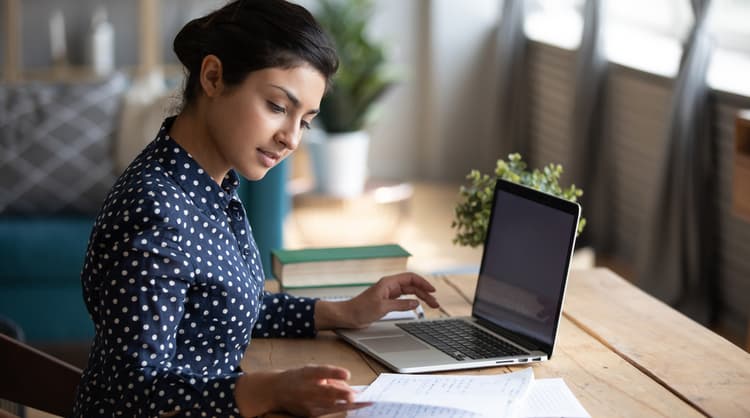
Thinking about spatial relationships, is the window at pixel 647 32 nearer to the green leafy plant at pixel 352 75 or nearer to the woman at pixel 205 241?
the green leafy plant at pixel 352 75

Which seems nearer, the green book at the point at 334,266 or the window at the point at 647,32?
the green book at the point at 334,266

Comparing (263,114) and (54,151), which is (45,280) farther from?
(263,114)

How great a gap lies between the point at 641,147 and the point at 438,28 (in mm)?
2007

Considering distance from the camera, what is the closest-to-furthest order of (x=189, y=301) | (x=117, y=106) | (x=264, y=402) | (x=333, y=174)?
(x=264, y=402)
(x=189, y=301)
(x=117, y=106)
(x=333, y=174)

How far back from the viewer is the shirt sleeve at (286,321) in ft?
5.90

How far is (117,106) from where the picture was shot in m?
3.96

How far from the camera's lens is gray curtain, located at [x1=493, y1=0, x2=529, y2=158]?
19.2 feet

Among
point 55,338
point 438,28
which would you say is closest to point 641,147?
point 438,28

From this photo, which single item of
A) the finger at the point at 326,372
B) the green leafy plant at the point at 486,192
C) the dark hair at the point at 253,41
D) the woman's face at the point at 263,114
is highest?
the dark hair at the point at 253,41

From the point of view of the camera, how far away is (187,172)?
1554mm

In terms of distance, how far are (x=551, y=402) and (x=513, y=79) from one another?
15.1 ft

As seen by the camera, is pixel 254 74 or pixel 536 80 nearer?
pixel 254 74

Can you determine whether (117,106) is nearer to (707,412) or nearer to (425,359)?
(425,359)

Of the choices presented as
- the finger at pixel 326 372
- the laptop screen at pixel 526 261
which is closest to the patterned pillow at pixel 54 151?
the laptop screen at pixel 526 261
